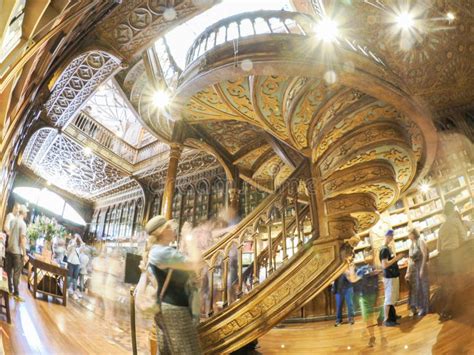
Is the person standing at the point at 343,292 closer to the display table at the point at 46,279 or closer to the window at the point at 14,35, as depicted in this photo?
the display table at the point at 46,279

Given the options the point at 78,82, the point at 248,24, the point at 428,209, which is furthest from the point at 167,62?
the point at 428,209

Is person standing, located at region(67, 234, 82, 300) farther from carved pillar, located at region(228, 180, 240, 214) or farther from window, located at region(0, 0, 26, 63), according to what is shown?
window, located at region(0, 0, 26, 63)

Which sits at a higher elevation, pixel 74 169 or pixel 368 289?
pixel 74 169

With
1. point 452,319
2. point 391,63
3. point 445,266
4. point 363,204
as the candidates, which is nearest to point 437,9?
point 391,63

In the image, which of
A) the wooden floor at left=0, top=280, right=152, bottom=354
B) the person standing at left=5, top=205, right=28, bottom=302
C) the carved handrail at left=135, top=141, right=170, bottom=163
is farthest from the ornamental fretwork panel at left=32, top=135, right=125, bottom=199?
the wooden floor at left=0, top=280, right=152, bottom=354

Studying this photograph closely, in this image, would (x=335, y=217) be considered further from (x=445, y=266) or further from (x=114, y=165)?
(x=114, y=165)

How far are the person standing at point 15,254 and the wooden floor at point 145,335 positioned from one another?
0.23m

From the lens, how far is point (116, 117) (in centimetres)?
852

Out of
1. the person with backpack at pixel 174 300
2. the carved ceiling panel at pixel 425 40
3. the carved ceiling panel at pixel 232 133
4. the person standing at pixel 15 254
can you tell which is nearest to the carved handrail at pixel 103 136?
the carved ceiling panel at pixel 232 133

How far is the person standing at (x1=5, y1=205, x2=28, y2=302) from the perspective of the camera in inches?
119

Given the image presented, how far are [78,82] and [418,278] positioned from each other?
5554 millimetres

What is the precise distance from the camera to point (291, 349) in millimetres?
3316

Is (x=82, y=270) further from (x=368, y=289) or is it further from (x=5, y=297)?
(x=368, y=289)

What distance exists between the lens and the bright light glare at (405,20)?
10.4ft
